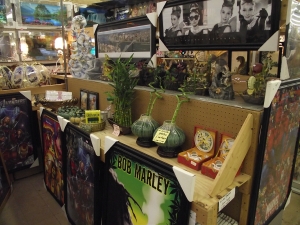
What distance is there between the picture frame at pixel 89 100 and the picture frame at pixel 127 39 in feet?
1.29

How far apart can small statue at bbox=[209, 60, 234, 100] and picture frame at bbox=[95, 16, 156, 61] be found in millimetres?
632

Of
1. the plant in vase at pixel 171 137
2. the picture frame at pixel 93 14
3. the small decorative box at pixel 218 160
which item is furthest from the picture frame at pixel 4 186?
the picture frame at pixel 93 14

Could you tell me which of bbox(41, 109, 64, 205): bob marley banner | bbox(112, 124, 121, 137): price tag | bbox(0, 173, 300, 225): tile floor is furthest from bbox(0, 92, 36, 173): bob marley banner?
bbox(112, 124, 121, 137): price tag

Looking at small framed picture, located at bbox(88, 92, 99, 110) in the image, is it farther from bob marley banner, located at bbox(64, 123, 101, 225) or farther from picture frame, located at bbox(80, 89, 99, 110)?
bob marley banner, located at bbox(64, 123, 101, 225)

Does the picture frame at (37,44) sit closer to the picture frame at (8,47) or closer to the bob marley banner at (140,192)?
the picture frame at (8,47)

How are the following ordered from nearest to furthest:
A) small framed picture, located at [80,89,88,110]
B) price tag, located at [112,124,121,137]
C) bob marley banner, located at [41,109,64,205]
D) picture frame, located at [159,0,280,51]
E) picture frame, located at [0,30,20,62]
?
picture frame, located at [159,0,280,51], price tag, located at [112,124,121,137], bob marley banner, located at [41,109,64,205], small framed picture, located at [80,89,88,110], picture frame, located at [0,30,20,62]

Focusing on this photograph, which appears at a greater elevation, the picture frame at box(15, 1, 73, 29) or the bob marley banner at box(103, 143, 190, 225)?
the picture frame at box(15, 1, 73, 29)

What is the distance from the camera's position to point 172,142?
1407 mm

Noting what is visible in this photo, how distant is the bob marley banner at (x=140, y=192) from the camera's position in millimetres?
1092

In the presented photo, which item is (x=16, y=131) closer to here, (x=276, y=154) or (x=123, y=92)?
(x=123, y=92)

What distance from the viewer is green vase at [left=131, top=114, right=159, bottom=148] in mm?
1555

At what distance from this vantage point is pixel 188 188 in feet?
3.31

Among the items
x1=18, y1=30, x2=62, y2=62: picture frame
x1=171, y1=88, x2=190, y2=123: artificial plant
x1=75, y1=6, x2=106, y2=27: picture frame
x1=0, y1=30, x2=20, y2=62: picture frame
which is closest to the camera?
x1=171, y1=88, x2=190, y2=123: artificial plant

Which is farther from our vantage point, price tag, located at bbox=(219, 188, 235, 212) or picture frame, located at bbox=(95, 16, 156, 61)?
picture frame, located at bbox=(95, 16, 156, 61)
